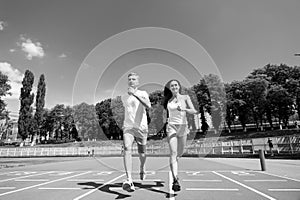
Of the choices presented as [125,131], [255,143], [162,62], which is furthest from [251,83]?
[125,131]

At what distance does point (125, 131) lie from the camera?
4.22 metres

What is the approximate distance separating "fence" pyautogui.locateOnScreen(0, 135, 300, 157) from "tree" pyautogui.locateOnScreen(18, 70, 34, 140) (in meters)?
16.6

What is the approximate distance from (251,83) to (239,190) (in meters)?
47.8

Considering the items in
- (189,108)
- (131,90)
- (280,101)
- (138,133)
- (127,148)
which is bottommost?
(127,148)

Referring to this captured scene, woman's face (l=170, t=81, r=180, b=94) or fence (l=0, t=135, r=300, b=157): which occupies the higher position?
woman's face (l=170, t=81, r=180, b=94)

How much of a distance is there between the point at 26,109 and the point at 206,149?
158ft

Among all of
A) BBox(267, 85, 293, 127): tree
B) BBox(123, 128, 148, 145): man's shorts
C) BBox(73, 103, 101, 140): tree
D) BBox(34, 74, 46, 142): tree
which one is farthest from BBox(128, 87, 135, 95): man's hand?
BBox(34, 74, 46, 142): tree

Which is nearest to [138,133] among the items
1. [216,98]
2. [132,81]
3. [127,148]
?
[127,148]

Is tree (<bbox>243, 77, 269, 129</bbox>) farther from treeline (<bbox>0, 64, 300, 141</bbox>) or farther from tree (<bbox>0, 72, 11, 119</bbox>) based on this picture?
tree (<bbox>0, 72, 11, 119</bbox>)

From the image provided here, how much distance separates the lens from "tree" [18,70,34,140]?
55469 mm

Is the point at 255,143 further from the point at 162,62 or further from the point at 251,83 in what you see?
the point at 251,83

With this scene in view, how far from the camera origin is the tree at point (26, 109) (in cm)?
5547

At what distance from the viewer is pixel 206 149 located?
88.7 feet

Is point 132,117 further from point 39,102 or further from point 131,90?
point 39,102
